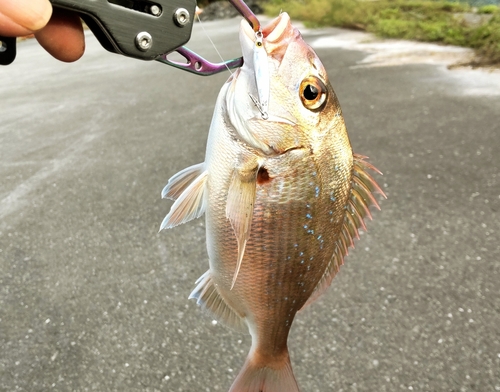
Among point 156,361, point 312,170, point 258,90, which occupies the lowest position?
point 156,361

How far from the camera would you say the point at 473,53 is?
6918mm

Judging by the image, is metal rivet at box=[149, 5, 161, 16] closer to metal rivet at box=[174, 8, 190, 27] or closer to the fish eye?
metal rivet at box=[174, 8, 190, 27]

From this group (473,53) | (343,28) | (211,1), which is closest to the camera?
(473,53)

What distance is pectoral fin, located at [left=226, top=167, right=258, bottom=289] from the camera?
1082mm

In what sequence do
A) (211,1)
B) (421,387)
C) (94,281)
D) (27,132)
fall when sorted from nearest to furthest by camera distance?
(421,387) → (94,281) → (27,132) → (211,1)

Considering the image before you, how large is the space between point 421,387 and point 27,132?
4.76 m

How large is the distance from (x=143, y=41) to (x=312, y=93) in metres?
0.42

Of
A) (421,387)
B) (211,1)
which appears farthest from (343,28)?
(211,1)

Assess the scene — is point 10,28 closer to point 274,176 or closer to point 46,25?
point 46,25

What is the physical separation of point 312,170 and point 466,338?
1479 millimetres

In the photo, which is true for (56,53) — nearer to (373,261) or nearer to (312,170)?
(312,170)

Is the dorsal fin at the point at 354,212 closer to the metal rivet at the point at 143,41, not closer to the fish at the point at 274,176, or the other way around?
the fish at the point at 274,176

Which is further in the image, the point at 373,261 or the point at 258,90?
the point at 373,261

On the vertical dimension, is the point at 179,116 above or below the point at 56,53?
below
